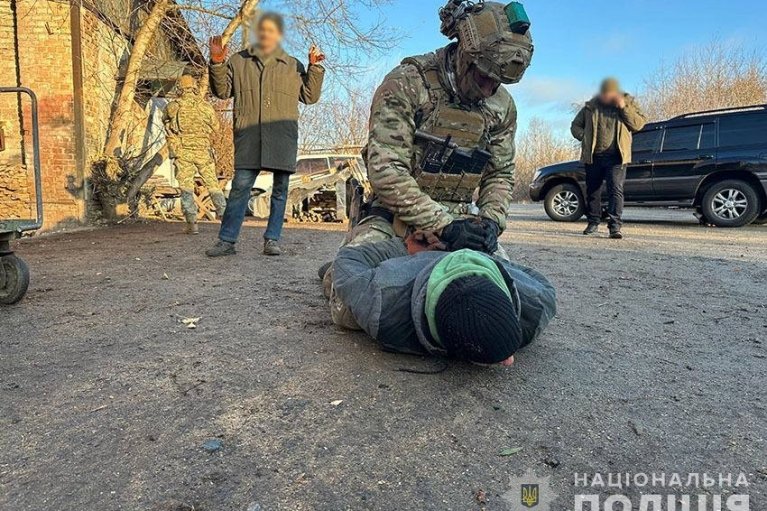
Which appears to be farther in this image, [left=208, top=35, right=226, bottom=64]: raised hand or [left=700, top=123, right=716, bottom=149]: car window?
[left=700, top=123, right=716, bottom=149]: car window

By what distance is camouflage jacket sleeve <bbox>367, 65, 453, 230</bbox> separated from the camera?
236 centimetres

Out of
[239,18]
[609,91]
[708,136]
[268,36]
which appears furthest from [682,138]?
[239,18]

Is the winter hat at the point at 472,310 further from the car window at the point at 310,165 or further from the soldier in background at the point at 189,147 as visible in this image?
the car window at the point at 310,165

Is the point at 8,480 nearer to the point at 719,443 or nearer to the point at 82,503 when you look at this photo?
the point at 82,503

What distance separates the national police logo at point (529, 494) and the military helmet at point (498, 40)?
1.68 metres

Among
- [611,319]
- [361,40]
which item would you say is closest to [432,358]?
[611,319]

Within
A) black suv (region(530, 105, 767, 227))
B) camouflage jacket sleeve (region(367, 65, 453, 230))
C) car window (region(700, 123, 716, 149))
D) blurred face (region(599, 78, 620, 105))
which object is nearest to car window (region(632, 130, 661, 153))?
black suv (region(530, 105, 767, 227))

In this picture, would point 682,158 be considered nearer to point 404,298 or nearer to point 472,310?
point 404,298

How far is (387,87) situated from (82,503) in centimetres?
203

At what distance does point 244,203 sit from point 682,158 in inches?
300

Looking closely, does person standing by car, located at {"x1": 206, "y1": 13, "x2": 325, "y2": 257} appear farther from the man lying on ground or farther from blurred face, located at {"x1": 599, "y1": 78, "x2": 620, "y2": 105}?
blurred face, located at {"x1": 599, "y1": 78, "x2": 620, "y2": 105}

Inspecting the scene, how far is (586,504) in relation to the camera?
1.16 metres

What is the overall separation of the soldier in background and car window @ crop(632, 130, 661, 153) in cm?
726

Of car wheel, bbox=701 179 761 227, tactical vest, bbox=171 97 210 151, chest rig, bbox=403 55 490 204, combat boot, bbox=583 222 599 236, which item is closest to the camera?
chest rig, bbox=403 55 490 204
